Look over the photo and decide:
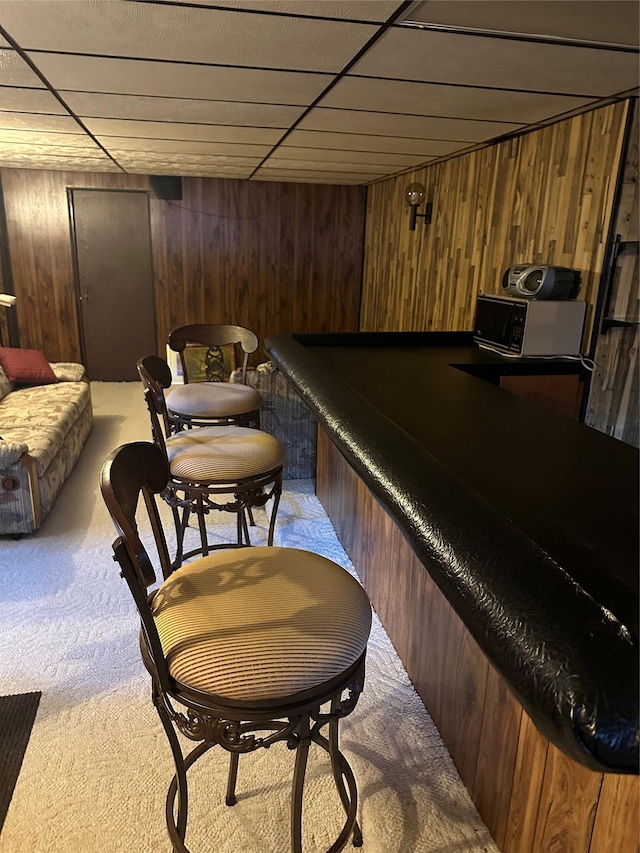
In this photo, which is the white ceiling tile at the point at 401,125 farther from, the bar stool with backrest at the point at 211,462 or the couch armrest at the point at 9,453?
the couch armrest at the point at 9,453

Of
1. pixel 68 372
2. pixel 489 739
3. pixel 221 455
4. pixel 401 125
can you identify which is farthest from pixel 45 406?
pixel 489 739

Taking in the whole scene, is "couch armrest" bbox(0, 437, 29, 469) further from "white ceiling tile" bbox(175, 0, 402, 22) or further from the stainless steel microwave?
the stainless steel microwave

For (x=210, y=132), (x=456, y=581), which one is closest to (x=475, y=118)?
(x=210, y=132)

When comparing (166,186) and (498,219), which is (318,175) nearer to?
(166,186)

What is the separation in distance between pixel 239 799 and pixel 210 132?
10.5ft

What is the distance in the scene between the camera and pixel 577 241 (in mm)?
2877

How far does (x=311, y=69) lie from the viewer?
6.87 feet

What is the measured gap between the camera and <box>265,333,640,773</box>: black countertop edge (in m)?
0.64

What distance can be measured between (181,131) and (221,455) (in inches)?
85.4

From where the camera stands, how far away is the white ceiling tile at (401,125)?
9.21 feet

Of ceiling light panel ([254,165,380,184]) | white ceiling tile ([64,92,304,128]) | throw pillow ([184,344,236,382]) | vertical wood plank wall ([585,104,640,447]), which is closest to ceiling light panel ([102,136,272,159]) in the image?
white ceiling tile ([64,92,304,128])

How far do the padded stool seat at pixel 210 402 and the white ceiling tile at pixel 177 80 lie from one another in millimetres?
Answer: 1290

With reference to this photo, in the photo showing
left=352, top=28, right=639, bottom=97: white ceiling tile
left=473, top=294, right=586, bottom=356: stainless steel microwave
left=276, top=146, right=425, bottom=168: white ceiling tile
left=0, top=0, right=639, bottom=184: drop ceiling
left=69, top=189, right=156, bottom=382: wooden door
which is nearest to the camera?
left=0, top=0, right=639, bottom=184: drop ceiling

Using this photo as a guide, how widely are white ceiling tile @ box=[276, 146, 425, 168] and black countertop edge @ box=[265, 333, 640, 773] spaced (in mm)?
3262
